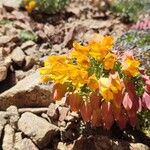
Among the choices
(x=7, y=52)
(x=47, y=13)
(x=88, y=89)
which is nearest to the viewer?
(x=88, y=89)

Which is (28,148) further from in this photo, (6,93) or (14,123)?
(6,93)

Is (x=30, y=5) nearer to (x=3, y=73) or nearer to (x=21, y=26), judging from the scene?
(x=21, y=26)

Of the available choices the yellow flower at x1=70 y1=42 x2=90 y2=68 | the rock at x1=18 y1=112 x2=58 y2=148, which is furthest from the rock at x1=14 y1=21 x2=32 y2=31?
the yellow flower at x1=70 y1=42 x2=90 y2=68

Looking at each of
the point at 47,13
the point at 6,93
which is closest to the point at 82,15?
the point at 47,13

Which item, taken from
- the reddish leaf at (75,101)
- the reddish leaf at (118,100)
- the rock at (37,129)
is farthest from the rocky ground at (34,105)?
the reddish leaf at (118,100)

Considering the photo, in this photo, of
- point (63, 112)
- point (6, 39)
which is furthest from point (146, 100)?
point (6, 39)
